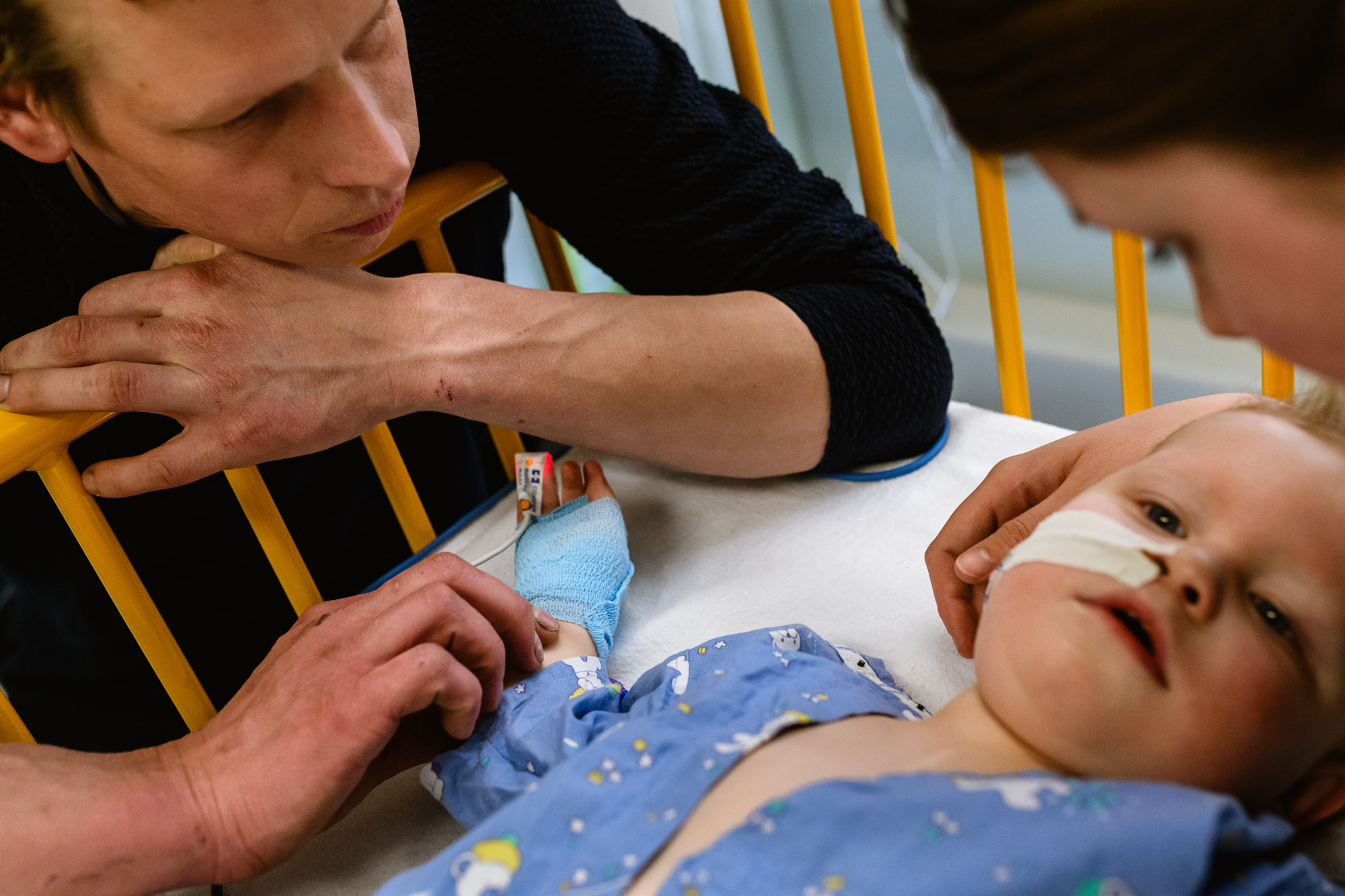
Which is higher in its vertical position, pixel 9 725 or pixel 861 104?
pixel 861 104

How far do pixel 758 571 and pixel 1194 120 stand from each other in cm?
69

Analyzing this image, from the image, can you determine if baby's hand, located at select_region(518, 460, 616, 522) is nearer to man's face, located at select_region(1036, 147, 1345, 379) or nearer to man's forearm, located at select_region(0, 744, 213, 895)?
man's forearm, located at select_region(0, 744, 213, 895)

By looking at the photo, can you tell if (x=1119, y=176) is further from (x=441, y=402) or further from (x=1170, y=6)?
(x=441, y=402)

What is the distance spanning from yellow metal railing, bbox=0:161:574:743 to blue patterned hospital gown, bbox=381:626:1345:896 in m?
0.29

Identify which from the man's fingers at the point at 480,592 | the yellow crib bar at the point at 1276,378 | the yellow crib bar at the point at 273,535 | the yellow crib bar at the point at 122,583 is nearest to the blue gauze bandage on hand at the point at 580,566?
the man's fingers at the point at 480,592

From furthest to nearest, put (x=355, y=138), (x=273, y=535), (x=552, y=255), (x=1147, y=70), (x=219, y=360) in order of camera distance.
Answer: (x=552, y=255) → (x=273, y=535) → (x=219, y=360) → (x=355, y=138) → (x=1147, y=70)

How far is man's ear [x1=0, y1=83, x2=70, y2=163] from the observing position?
2.48ft

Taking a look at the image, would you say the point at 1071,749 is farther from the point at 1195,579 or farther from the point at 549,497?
the point at 549,497

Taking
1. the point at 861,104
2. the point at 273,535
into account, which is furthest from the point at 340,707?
the point at 861,104

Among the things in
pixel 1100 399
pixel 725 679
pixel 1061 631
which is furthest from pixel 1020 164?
pixel 1100 399

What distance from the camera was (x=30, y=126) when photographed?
30.6 inches

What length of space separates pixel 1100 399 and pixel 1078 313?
0.18 m

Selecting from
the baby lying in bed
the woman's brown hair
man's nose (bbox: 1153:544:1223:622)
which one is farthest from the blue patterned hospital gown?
the woman's brown hair

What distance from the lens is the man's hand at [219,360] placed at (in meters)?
0.84
